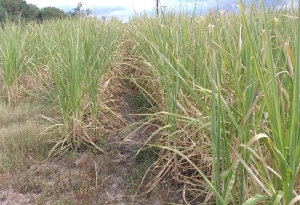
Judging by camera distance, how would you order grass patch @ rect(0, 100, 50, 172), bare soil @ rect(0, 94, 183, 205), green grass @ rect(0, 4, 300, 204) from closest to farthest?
green grass @ rect(0, 4, 300, 204)
bare soil @ rect(0, 94, 183, 205)
grass patch @ rect(0, 100, 50, 172)

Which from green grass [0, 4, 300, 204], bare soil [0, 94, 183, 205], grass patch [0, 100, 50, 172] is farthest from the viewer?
grass patch [0, 100, 50, 172]

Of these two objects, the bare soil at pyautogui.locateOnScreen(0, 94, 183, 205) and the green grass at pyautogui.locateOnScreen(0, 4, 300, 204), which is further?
the bare soil at pyautogui.locateOnScreen(0, 94, 183, 205)

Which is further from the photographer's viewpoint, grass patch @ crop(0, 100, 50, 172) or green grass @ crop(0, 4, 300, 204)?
grass patch @ crop(0, 100, 50, 172)

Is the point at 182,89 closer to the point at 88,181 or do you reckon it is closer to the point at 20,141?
the point at 88,181

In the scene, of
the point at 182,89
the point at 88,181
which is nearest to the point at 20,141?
the point at 88,181

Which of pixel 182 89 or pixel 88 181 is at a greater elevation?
pixel 182 89

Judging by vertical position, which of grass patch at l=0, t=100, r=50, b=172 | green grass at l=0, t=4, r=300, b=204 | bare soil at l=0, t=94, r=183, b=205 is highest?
green grass at l=0, t=4, r=300, b=204

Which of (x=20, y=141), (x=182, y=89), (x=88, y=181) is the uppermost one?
(x=182, y=89)

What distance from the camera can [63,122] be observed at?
2.63 m

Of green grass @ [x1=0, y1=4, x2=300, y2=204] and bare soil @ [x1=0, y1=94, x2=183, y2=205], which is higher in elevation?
green grass @ [x1=0, y1=4, x2=300, y2=204]

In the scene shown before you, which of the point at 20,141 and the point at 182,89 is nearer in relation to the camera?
the point at 182,89

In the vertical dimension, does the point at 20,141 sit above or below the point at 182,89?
below

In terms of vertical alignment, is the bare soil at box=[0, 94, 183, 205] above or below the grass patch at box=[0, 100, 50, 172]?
below

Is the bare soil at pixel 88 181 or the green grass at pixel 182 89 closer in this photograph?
the green grass at pixel 182 89
